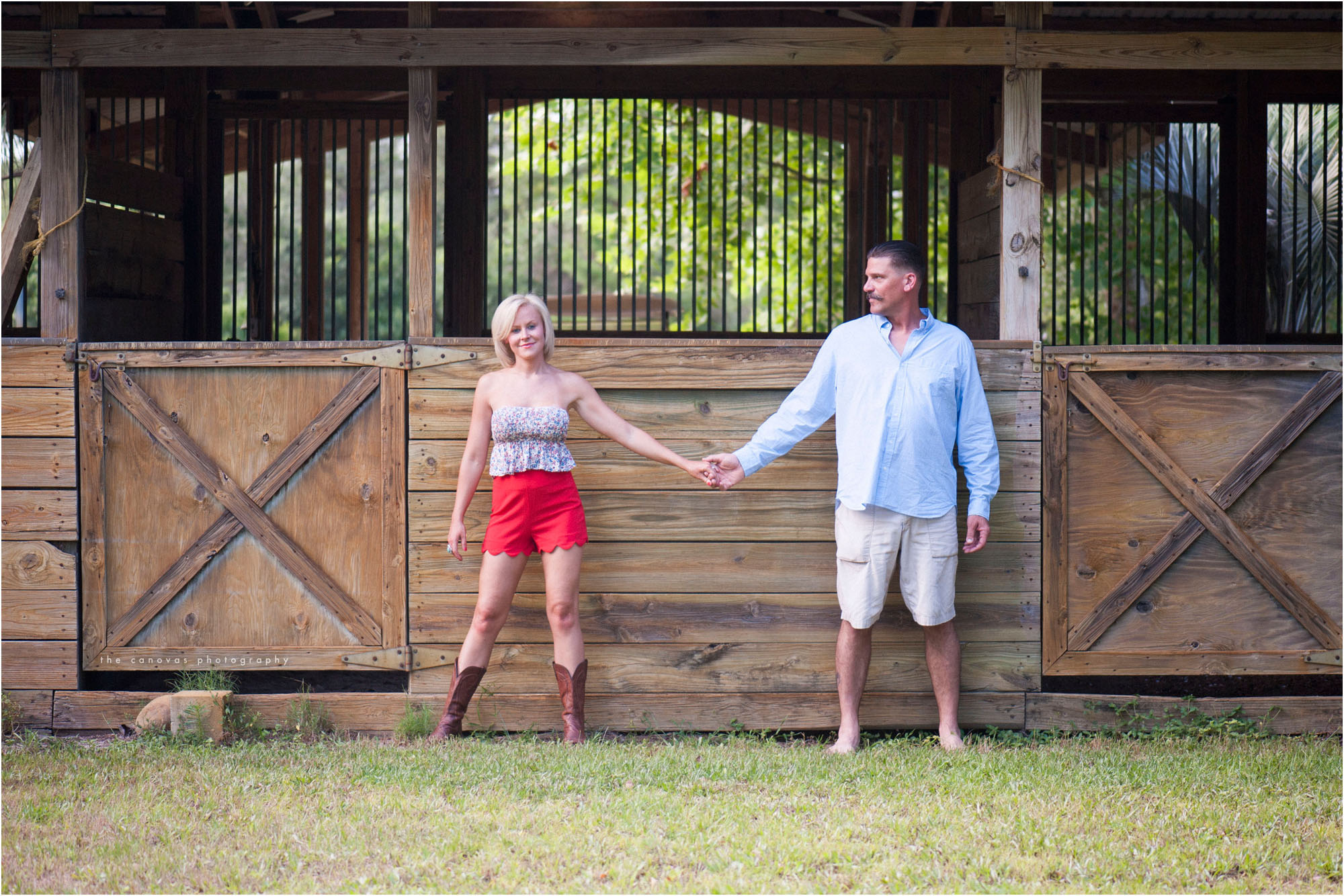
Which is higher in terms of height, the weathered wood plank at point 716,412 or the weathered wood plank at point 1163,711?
the weathered wood plank at point 716,412

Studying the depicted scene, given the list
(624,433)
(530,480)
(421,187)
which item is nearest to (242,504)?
(530,480)

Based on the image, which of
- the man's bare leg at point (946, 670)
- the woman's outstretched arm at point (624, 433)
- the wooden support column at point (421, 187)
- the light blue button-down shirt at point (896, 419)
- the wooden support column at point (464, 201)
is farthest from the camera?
the wooden support column at point (464, 201)

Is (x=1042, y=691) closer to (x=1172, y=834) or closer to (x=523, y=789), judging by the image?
(x=1172, y=834)

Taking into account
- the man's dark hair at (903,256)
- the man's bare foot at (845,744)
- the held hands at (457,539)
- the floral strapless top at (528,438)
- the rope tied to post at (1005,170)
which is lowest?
the man's bare foot at (845,744)

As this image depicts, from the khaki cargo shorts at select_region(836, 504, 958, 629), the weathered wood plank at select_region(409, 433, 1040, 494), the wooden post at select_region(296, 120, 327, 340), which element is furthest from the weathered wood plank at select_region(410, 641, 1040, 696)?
the wooden post at select_region(296, 120, 327, 340)

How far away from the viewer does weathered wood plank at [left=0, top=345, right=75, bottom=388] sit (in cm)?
450

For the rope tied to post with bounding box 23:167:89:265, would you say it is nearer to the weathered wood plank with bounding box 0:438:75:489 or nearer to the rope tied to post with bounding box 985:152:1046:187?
the weathered wood plank with bounding box 0:438:75:489

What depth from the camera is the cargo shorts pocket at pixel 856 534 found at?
418 centimetres

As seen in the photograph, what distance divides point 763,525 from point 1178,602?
1.73m

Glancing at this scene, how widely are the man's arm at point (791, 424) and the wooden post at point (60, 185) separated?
8.92 ft

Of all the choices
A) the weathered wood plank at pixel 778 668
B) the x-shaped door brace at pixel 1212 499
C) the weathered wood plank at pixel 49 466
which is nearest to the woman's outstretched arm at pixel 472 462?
the weathered wood plank at pixel 778 668

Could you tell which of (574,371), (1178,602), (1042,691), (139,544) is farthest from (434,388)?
(1178,602)

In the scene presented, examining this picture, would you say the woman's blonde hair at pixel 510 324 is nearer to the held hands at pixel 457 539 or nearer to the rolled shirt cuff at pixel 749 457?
the held hands at pixel 457 539

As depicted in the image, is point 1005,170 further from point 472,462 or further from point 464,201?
point 464,201
